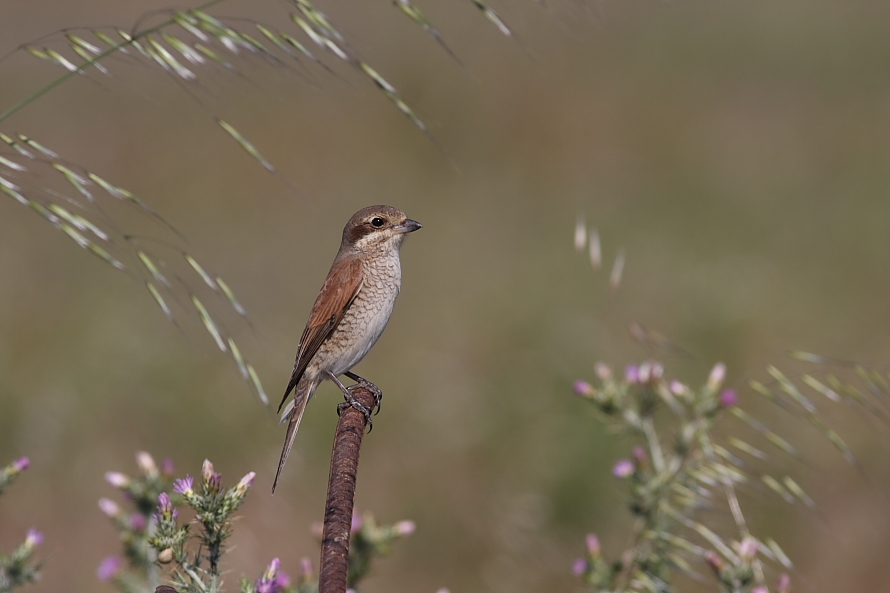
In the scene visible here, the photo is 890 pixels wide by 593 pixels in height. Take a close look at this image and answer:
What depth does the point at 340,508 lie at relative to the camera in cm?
143

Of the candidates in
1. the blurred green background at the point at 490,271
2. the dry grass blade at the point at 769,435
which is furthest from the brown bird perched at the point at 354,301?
the dry grass blade at the point at 769,435

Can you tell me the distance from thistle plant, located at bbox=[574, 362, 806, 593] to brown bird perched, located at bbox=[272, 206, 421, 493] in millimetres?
993

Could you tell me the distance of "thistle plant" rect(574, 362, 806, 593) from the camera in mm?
2354

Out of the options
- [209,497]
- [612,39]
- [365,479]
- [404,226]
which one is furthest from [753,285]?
[612,39]

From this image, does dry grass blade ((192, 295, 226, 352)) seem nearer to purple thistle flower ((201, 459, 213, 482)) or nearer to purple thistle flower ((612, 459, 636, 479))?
purple thistle flower ((201, 459, 213, 482))

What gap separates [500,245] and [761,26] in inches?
266

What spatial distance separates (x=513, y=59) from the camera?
41.8 feet

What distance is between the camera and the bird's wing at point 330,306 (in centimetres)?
352

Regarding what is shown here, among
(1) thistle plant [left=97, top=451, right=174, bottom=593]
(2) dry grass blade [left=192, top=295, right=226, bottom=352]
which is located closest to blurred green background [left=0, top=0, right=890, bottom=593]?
(2) dry grass blade [left=192, top=295, right=226, bottom=352]

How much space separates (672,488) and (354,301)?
1.47 metres

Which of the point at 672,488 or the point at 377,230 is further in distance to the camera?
the point at 377,230

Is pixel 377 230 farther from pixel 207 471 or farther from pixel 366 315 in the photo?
pixel 207 471

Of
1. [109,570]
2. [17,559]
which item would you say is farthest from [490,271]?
[17,559]

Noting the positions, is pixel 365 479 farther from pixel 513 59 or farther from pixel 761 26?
pixel 761 26
